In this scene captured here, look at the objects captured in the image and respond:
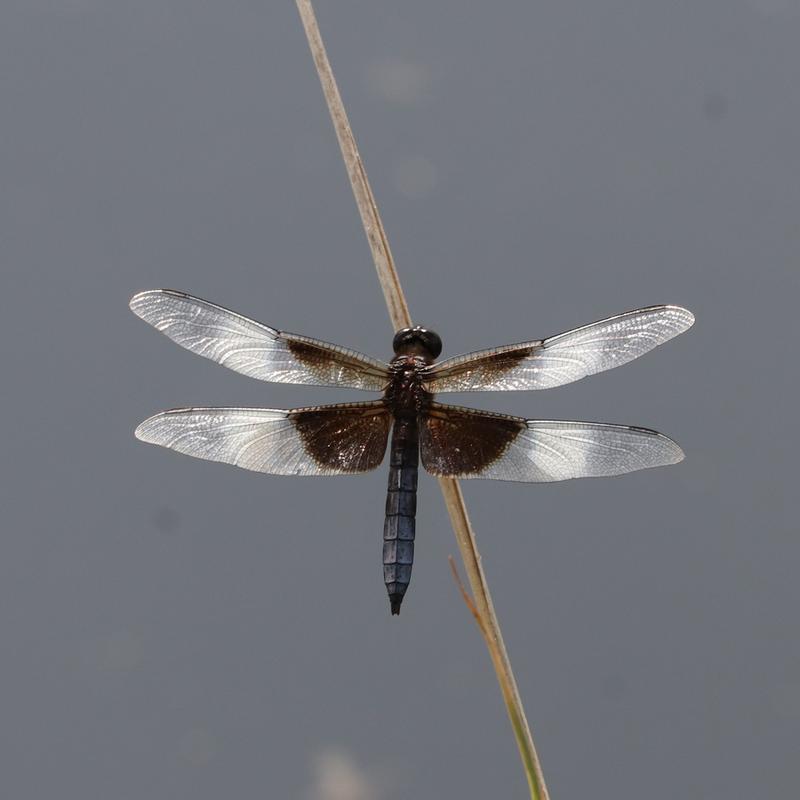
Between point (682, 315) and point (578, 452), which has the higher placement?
point (682, 315)

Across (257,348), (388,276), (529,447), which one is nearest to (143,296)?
(257,348)

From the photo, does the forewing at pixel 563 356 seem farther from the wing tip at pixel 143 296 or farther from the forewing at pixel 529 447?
the wing tip at pixel 143 296

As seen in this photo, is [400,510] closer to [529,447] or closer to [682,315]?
[529,447]

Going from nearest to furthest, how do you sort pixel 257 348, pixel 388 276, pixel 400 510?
1. pixel 388 276
2. pixel 400 510
3. pixel 257 348

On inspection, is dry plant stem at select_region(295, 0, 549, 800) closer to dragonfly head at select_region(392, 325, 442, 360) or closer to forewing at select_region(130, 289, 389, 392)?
dragonfly head at select_region(392, 325, 442, 360)

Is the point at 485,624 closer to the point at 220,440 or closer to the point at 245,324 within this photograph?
the point at 220,440

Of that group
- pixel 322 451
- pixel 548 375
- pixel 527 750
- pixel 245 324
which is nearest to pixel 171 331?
pixel 245 324
